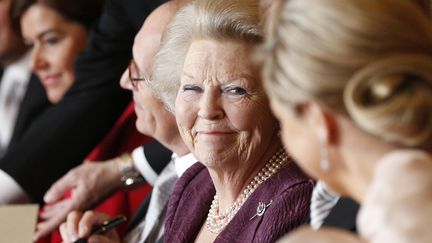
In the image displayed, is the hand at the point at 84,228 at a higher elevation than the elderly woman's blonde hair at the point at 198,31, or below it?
below

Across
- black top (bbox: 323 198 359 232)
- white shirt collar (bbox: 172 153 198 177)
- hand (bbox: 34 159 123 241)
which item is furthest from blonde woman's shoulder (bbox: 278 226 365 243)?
hand (bbox: 34 159 123 241)

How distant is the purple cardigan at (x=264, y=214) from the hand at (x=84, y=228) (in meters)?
0.20

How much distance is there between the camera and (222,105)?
139cm

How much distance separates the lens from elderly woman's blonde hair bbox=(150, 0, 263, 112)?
4.52 ft

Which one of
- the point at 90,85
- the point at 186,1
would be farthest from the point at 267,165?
the point at 90,85

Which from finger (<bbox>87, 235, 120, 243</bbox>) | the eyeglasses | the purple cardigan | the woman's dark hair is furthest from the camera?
the woman's dark hair

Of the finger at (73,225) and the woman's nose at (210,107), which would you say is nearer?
the woman's nose at (210,107)

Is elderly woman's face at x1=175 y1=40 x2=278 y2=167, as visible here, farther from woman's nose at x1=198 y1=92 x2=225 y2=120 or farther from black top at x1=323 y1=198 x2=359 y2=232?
black top at x1=323 y1=198 x2=359 y2=232

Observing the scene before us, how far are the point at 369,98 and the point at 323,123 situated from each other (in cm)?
5

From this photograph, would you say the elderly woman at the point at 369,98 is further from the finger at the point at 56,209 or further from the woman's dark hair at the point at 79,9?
the woman's dark hair at the point at 79,9

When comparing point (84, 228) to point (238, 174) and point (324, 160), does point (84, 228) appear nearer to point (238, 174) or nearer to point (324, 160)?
point (238, 174)

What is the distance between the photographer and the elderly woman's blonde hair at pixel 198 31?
54.3 inches

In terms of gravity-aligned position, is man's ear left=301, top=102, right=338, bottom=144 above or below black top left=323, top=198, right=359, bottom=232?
above


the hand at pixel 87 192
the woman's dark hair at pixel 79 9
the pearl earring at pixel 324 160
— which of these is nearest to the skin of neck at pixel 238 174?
the pearl earring at pixel 324 160
